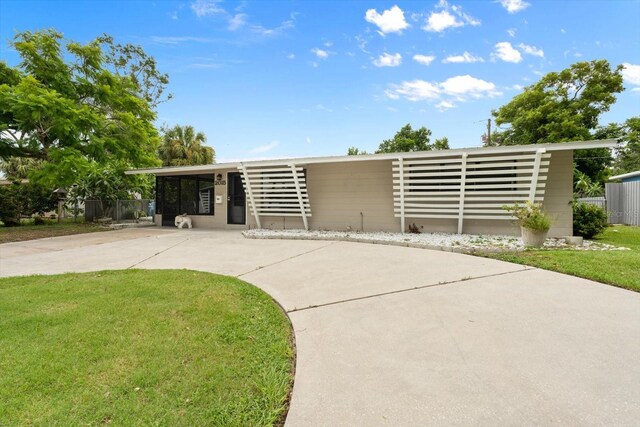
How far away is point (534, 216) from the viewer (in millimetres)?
6379

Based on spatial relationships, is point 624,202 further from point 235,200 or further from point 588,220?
point 235,200

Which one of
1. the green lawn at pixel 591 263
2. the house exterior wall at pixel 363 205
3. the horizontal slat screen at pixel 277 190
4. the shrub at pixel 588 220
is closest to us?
the green lawn at pixel 591 263

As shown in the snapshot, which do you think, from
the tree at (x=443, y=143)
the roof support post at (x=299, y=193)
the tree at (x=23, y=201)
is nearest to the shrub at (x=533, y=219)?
the roof support post at (x=299, y=193)

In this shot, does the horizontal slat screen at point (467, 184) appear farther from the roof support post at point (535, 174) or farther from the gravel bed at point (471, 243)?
the gravel bed at point (471, 243)

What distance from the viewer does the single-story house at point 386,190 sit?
773 centimetres

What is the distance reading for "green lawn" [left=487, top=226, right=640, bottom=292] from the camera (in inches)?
162

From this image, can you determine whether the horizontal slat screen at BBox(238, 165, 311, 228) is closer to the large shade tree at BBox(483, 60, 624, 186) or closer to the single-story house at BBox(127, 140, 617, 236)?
the single-story house at BBox(127, 140, 617, 236)

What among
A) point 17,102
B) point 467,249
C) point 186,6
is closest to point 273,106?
point 186,6

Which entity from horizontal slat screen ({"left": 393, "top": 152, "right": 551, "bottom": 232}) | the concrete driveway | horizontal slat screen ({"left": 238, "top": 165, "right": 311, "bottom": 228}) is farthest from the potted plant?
horizontal slat screen ({"left": 238, "top": 165, "right": 311, "bottom": 228})

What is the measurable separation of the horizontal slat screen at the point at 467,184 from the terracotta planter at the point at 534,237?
1.45 meters

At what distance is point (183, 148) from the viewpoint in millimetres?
21312

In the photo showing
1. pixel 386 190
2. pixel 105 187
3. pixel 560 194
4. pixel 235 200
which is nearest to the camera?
pixel 560 194

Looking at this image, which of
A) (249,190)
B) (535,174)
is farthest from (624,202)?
(249,190)

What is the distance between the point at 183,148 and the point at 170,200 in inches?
385
